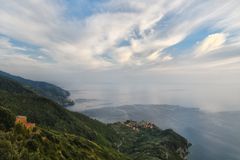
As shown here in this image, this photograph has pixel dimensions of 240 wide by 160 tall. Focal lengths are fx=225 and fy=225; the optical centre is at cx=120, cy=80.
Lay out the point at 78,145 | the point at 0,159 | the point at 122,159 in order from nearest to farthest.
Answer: the point at 0,159
the point at 78,145
the point at 122,159

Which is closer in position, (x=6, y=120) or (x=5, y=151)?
(x=5, y=151)

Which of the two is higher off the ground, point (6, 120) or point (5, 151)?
point (6, 120)

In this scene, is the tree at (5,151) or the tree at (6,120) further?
the tree at (6,120)

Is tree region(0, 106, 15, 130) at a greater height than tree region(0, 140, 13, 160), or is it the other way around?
tree region(0, 106, 15, 130)

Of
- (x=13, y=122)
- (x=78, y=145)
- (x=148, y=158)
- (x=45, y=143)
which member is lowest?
(x=148, y=158)

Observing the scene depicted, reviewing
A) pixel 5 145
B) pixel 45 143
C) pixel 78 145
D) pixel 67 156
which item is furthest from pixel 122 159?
pixel 5 145

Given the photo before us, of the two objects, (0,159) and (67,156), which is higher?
(0,159)

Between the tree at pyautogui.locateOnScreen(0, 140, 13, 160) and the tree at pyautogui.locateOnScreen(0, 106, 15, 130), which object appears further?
the tree at pyautogui.locateOnScreen(0, 106, 15, 130)

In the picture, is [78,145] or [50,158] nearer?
[50,158]

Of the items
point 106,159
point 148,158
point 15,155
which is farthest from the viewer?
point 148,158

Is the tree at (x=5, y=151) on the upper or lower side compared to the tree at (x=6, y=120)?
lower

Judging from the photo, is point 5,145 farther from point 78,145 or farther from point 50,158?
point 78,145
